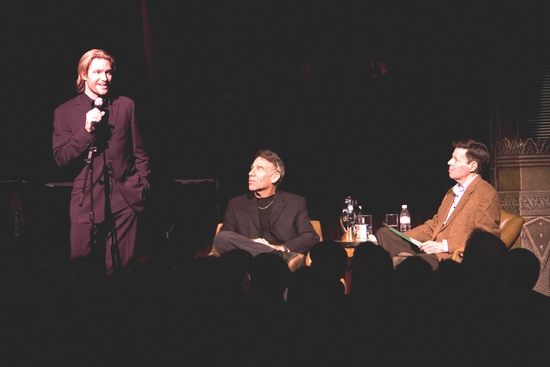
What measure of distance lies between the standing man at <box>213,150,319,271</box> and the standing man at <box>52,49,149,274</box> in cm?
122

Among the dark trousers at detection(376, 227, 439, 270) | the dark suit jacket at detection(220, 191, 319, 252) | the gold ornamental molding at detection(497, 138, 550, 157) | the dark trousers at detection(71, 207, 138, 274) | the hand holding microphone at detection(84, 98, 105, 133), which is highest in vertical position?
the hand holding microphone at detection(84, 98, 105, 133)

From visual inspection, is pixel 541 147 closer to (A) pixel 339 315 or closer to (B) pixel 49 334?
(A) pixel 339 315

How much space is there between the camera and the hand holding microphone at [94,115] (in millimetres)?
2820

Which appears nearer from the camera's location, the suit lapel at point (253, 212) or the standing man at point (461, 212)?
the standing man at point (461, 212)

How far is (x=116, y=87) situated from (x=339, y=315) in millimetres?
4017


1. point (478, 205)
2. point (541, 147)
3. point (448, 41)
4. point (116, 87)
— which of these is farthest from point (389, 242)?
point (116, 87)

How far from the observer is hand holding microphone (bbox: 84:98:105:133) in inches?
111

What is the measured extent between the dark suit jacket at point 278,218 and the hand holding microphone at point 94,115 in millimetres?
1959

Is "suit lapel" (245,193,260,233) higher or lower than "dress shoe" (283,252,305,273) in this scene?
higher

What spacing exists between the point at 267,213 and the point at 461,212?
1.39 m

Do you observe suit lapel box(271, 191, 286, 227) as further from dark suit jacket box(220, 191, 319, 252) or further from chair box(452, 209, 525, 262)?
chair box(452, 209, 525, 262)

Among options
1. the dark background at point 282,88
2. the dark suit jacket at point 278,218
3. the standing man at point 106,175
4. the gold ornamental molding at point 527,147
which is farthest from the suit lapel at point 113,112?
the gold ornamental molding at point 527,147

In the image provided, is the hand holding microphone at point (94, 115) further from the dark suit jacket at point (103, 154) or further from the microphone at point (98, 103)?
the dark suit jacket at point (103, 154)

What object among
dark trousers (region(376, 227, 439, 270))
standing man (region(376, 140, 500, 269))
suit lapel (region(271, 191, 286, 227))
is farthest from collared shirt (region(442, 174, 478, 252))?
suit lapel (region(271, 191, 286, 227))
